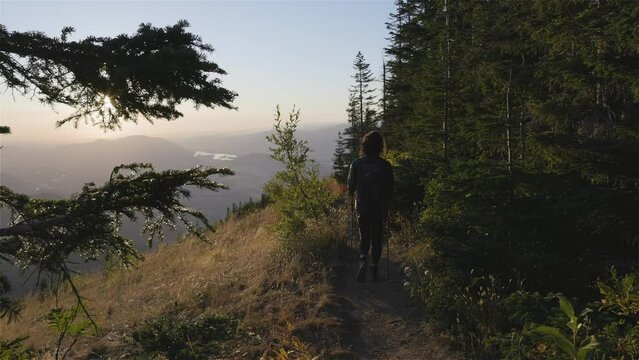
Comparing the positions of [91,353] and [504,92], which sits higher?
[504,92]

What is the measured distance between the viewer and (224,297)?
753 cm

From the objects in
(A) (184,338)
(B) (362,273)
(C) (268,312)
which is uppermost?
(A) (184,338)

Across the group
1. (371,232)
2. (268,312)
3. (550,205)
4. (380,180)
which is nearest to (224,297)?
(268,312)

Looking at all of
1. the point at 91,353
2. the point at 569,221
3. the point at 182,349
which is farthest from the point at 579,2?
the point at 91,353

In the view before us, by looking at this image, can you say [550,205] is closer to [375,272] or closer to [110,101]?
[375,272]

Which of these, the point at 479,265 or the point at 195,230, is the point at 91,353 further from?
A: the point at 479,265

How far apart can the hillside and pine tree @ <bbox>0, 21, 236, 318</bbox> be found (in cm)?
48

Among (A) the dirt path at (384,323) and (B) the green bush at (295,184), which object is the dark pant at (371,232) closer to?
Result: (A) the dirt path at (384,323)

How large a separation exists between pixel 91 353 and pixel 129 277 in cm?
755

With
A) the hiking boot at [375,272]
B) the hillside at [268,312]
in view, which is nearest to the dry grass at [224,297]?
the hillside at [268,312]

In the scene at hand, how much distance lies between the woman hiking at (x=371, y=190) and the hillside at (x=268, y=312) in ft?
2.30

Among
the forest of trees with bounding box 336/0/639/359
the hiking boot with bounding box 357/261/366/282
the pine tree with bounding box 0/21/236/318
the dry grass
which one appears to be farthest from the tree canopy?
the hiking boot with bounding box 357/261/366/282

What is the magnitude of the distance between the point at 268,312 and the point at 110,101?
393cm

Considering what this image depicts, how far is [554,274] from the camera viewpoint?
16.6 ft
